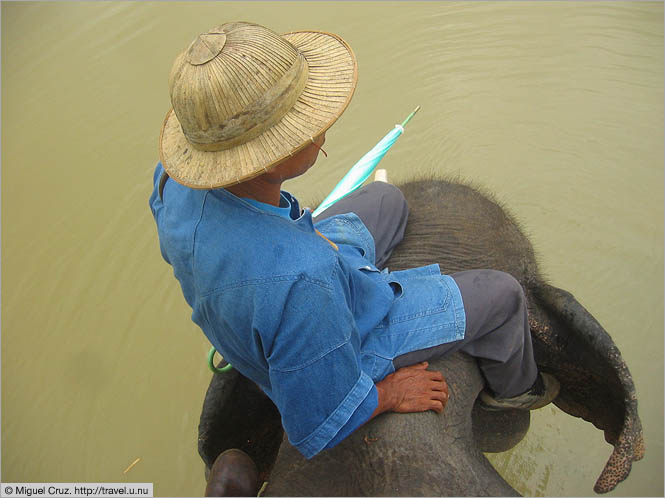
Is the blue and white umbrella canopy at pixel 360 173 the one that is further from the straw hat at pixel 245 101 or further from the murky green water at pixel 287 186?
the straw hat at pixel 245 101

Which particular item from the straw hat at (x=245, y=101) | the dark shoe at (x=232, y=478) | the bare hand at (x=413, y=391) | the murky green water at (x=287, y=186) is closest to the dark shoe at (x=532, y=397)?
the bare hand at (x=413, y=391)

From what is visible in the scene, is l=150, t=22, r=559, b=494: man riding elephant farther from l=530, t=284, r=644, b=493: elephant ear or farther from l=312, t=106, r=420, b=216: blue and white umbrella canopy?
l=312, t=106, r=420, b=216: blue and white umbrella canopy

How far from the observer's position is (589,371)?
1315 mm

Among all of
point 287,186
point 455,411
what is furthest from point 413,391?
point 287,186

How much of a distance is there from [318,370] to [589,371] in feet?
2.41

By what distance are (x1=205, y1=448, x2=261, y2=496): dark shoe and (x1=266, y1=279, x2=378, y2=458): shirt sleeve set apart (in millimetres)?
132

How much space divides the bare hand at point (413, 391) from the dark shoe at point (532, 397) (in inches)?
10.3

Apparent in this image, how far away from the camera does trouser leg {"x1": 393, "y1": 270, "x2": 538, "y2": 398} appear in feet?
3.71

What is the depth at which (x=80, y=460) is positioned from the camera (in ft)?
6.52

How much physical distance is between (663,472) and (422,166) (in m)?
1.45

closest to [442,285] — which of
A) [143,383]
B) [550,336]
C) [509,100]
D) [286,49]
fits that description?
[550,336]

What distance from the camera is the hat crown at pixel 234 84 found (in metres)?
0.77

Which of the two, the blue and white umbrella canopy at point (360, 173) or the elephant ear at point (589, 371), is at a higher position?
the blue and white umbrella canopy at point (360, 173)

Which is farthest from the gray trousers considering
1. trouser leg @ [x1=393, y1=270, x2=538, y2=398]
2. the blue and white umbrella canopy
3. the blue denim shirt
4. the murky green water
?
the blue and white umbrella canopy
